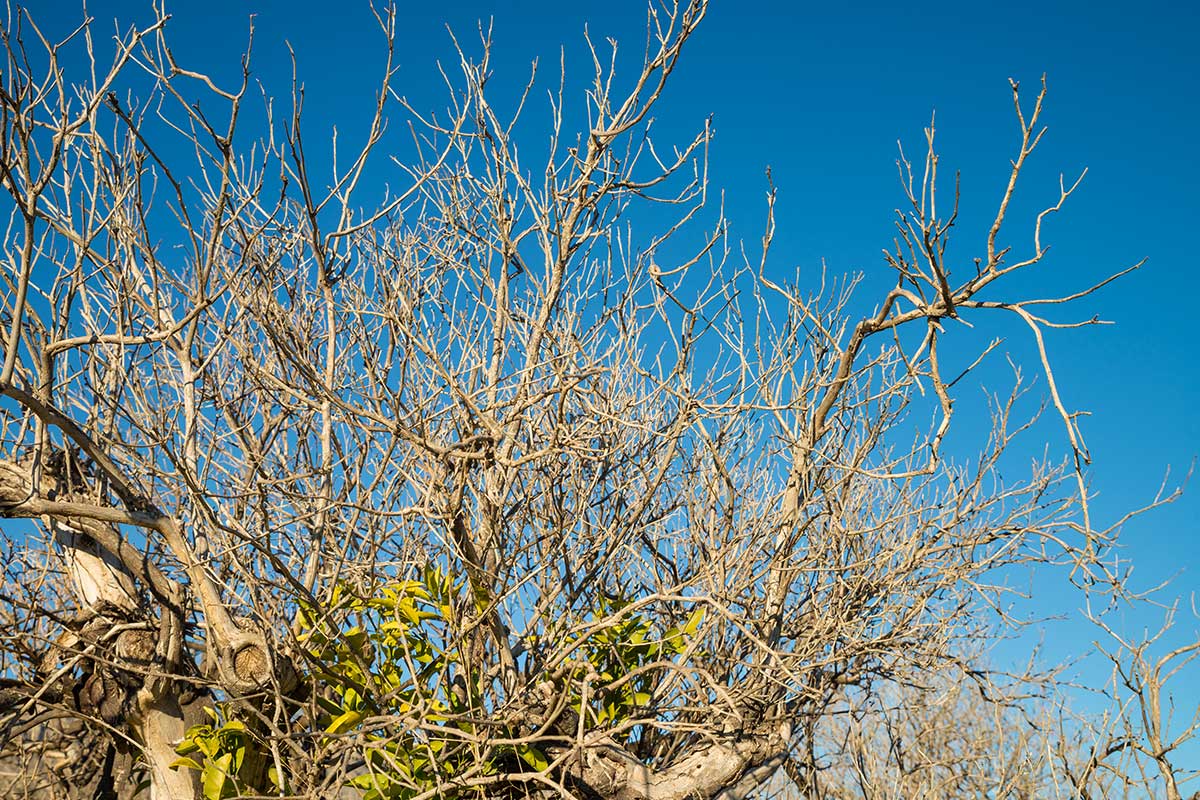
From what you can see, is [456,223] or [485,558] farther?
[456,223]

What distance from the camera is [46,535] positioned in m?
5.29

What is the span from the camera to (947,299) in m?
3.19

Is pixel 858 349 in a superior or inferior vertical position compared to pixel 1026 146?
superior

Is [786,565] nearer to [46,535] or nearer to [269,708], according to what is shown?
[269,708]

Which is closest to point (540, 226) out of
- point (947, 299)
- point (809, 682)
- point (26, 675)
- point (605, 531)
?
point (605, 531)

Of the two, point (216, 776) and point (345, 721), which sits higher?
point (345, 721)

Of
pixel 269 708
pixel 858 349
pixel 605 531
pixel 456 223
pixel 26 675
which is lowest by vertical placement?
pixel 269 708

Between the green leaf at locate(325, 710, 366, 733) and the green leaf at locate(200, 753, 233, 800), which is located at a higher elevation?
the green leaf at locate(325, 710, 366, 733)

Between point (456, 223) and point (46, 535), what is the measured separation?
273 cm

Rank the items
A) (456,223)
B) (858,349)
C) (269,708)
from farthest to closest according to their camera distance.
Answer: (456,223), (858,349), (269,708)

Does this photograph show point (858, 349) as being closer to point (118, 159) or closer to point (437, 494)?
point (437, 494)

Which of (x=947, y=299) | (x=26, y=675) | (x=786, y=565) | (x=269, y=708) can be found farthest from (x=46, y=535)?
(x=947, y=299)

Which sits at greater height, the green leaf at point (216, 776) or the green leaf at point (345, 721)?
the green leaf at point (345, 721)

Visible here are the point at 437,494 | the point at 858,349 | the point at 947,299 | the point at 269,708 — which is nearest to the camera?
the point at 947,299
